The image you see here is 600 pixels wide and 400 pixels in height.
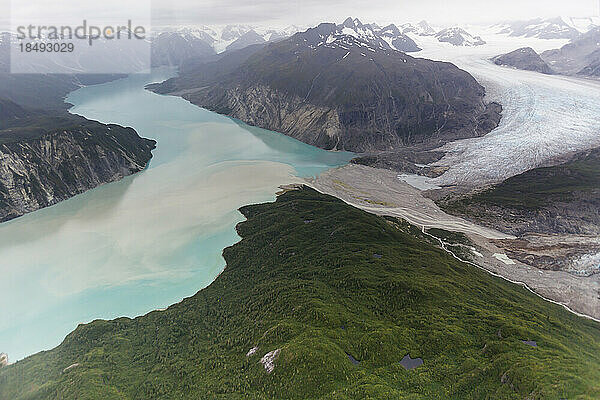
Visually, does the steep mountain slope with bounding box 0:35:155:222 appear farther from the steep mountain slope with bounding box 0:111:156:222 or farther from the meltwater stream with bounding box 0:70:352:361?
the meltwater stream with bounding box 0:70:352:361

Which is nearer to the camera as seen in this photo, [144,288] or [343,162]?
[144,288]

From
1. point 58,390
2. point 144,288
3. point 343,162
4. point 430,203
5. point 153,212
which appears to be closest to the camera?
point 58,390

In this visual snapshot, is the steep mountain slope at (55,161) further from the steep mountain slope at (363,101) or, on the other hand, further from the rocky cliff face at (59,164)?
the steep mountain slope at (363,101)

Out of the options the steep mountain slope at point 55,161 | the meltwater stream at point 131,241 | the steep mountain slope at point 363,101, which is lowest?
the meltwater stream at point 131,241

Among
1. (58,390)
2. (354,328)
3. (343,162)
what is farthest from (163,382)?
(343,162)

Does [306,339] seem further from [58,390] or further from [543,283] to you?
[543,283]

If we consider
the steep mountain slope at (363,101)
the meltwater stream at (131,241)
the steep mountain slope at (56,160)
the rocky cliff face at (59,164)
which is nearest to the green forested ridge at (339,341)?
the meltwater stream at (131,241)
